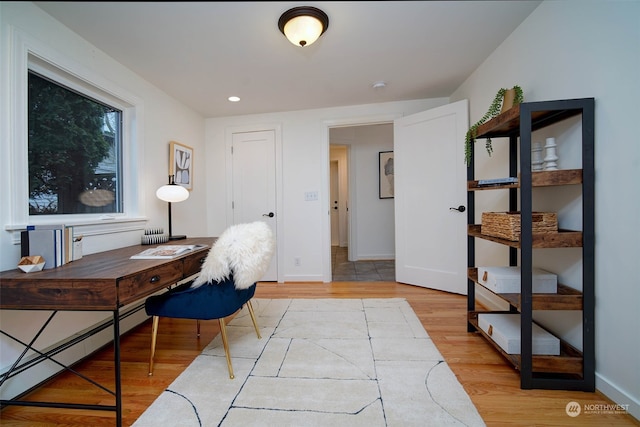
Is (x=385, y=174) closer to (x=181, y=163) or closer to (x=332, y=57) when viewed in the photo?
(x=332, y=57)

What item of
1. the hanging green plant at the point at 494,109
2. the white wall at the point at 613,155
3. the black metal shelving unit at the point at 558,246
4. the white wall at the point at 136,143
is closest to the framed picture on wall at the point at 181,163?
the white wall at the point at 136,143

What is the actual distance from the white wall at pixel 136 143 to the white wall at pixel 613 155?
1.93 meters

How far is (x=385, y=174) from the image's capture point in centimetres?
436

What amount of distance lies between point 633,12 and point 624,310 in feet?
4.16

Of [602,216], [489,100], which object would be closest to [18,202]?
[602,216]

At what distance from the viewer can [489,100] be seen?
210 cm

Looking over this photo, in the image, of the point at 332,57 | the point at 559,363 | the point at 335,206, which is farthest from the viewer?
the point at 335,206

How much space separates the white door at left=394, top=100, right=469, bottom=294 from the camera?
8.19 feet

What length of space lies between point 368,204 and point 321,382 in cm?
334

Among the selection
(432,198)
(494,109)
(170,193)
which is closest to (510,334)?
(494,109)

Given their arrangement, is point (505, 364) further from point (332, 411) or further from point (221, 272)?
point (221, 272)

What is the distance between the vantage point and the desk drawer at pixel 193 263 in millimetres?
1588

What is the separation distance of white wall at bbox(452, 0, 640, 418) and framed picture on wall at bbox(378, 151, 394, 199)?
114 inches

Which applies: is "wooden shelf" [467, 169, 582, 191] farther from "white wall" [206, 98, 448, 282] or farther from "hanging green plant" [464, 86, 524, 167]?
"white wall" [206, 98, 448, 282]
